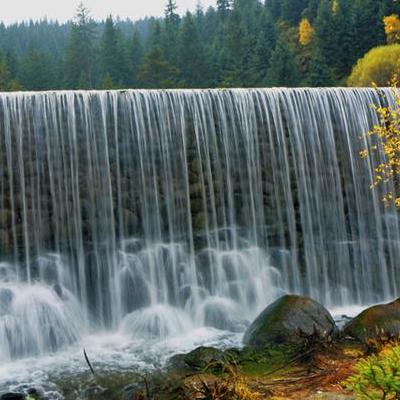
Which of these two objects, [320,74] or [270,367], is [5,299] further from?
[320,74]

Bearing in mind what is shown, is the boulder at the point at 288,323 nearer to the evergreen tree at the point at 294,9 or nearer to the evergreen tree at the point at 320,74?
the evergreen tree at the point at 320,74

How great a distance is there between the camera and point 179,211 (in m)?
14.5

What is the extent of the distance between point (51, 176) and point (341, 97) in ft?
30.4

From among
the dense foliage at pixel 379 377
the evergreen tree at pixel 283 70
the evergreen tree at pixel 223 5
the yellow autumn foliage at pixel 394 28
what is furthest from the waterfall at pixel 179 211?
the evergreen tree at pixel 223 5

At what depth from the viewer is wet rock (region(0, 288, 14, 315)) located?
40.4 feet

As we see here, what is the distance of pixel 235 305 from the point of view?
562 inches

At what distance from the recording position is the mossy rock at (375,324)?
34.7 feet

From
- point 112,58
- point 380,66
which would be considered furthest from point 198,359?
point 112,58

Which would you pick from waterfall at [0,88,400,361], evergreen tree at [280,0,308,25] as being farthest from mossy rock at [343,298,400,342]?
evergreen tree at [280,0,308,25]

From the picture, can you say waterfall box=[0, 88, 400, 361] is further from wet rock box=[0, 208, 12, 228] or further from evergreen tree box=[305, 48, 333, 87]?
evergreen tree box=[305, 48, 333, 87]

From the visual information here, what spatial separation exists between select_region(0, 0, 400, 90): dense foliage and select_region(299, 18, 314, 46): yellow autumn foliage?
31mm

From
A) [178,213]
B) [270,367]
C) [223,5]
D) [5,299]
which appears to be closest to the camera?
[270,367]

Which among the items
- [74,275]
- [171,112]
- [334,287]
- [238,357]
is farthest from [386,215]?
[74,275]

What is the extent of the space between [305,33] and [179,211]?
157 feet
